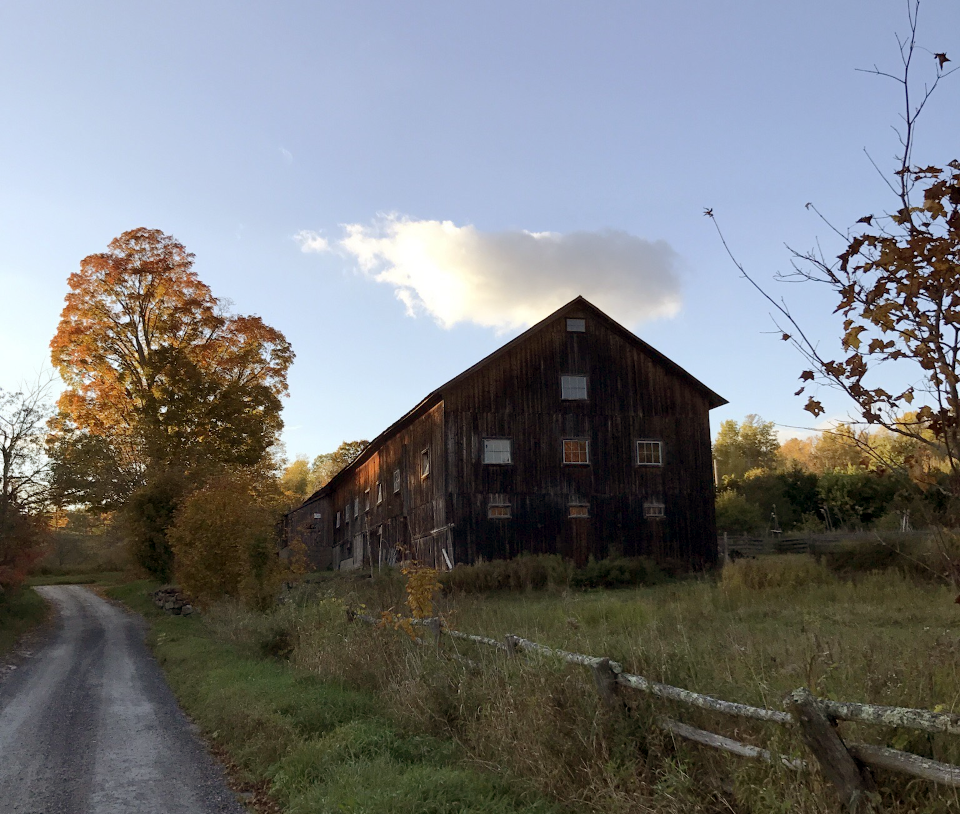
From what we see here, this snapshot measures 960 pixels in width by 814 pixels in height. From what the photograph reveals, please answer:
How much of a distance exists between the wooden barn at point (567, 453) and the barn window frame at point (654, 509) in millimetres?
39

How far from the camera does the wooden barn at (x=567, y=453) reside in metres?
29.8

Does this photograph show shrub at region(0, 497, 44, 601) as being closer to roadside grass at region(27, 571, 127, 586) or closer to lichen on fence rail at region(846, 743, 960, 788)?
roadside grass at region(27, 571, 127, 586)

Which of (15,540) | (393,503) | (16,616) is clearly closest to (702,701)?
(16,616)

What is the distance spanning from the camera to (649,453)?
31.8 metres

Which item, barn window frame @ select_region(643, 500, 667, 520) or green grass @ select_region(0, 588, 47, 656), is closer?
green grass @ select_region(0, 588, 47, 656)

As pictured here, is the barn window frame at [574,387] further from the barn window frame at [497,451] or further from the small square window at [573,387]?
the barn window frame at [497,451]

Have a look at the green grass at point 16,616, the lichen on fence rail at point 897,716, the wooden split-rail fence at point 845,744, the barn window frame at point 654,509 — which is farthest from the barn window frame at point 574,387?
the lichen on fence rail at point 897,716

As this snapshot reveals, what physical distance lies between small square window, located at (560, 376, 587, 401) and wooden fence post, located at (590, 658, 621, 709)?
2476cm

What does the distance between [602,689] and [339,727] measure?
371 centimetres

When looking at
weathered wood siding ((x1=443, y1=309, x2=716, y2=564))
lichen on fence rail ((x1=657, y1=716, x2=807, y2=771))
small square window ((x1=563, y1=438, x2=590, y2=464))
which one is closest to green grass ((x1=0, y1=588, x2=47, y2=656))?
weathered wood siding ((x1=443, y1=309, x2=716, y2=564))

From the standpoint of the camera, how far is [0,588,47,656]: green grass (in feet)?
77.1

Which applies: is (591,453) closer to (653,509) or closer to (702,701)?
(653,509)

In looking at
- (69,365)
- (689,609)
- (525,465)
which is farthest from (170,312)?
(689,609)

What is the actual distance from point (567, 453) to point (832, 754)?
2619 cm
